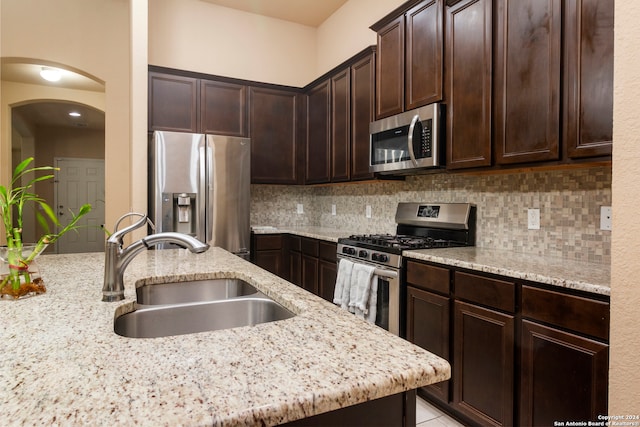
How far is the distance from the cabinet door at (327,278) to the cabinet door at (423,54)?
56.5 inches

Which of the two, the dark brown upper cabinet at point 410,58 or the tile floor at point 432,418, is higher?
the dark brown upper cabinet at point 410,58

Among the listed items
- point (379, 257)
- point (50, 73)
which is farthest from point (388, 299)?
point (50, 73)

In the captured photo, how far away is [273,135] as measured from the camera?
4.21 metres

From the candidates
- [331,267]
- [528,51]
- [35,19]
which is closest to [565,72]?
[528,51]

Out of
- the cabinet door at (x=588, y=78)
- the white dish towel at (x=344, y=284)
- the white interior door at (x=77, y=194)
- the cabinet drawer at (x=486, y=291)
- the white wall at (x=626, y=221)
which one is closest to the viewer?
the white wall at (x=626, y=221)

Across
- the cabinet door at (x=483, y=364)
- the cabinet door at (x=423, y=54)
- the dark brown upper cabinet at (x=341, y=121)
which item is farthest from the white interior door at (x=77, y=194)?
the cabinet door at (x=483, y=364)

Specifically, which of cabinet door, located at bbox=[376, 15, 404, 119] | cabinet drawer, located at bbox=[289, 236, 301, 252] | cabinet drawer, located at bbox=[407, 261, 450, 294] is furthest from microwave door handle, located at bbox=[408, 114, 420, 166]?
cabinet drawer, located at bbox=[289, 236, 301, 252]

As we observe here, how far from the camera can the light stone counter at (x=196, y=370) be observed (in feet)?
1.76

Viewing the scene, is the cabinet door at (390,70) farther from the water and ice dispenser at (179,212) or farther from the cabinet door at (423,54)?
the water and ice dispenser at (179,212)

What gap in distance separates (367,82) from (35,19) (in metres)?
3.45

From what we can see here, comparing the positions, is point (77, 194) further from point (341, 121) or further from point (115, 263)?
point (115, 263)

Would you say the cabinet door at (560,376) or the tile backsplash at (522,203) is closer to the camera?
the cabinet door at (560,376)

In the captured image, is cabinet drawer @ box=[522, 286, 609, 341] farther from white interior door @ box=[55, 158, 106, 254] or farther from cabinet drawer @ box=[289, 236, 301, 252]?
white interior door @ box=[55, 158, 106, 254]

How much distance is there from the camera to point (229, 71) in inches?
174
